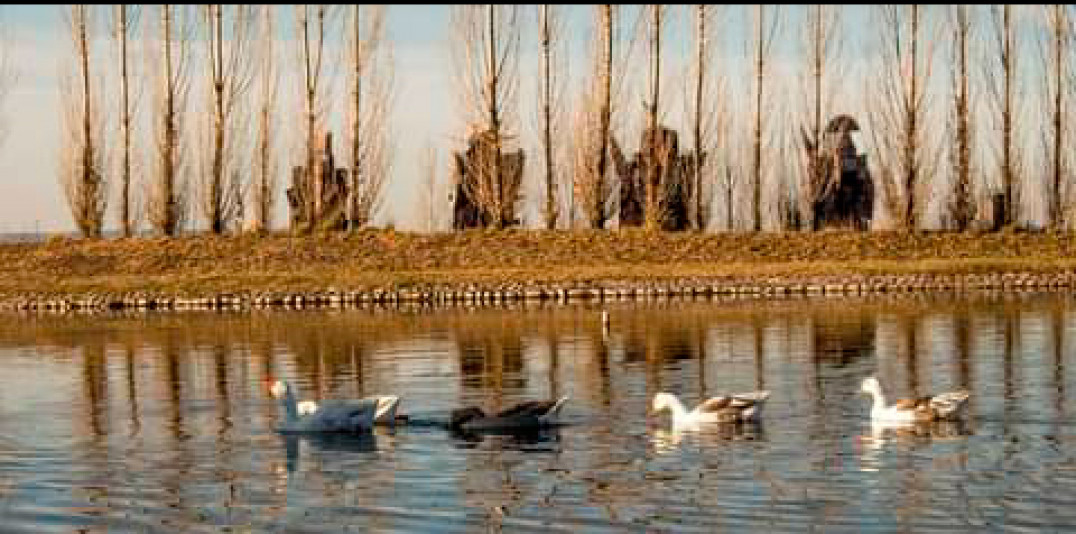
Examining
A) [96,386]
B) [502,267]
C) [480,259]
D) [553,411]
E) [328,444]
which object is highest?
[480,259]

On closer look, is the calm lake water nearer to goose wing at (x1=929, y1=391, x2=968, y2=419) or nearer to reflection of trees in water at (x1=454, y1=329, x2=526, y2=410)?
reflection of trees in water at (x1=454, y1=329, x2=526, y2=410)

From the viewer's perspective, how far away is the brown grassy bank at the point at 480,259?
4925cm

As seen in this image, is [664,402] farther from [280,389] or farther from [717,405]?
[280,389]

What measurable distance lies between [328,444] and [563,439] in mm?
2453

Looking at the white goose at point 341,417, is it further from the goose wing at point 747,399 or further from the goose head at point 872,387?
the goose head at point 872,387

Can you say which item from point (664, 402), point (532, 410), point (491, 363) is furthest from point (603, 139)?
point (532, 410)

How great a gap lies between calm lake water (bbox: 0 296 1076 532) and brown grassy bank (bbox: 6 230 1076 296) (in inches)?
637

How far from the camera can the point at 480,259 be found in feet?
175

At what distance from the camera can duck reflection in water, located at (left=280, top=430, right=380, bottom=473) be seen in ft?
55.1

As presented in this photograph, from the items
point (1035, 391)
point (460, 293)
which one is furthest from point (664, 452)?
point (460, 293)

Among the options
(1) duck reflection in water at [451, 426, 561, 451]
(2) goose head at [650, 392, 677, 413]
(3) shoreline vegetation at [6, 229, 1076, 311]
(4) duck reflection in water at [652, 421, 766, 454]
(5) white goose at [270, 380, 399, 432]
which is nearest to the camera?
(4) duck reflection in water at [652, 421, 766, 454]

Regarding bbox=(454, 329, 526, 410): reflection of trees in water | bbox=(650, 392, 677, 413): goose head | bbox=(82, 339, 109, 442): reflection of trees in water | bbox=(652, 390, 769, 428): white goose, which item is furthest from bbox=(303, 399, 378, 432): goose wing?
bbox=(652, 390, 769, 428): white goose

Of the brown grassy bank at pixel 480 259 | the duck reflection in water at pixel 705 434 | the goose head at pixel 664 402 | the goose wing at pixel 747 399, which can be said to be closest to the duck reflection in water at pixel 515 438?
the duck reflection in water at pixel 705 434

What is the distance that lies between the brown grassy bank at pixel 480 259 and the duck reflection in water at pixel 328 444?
97.7 feet
